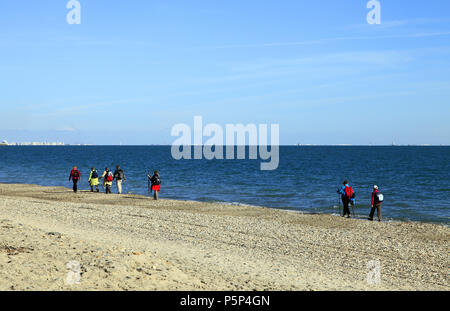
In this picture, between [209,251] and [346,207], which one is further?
[346,207]

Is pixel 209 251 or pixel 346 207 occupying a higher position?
pixel 346 207

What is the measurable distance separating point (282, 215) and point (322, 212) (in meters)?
3.74

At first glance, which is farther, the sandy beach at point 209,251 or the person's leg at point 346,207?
the person's leg at point 346,207

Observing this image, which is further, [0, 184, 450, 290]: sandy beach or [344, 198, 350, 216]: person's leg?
[344, 198, 350, 216]: person's leg

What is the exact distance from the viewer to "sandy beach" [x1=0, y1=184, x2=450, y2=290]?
9180 millimetres

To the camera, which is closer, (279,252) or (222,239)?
(279,252)

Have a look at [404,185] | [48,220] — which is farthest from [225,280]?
[404,185]

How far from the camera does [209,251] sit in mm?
13500

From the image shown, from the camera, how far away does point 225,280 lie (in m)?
9.70

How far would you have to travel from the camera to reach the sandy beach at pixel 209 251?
9180 millimetres
